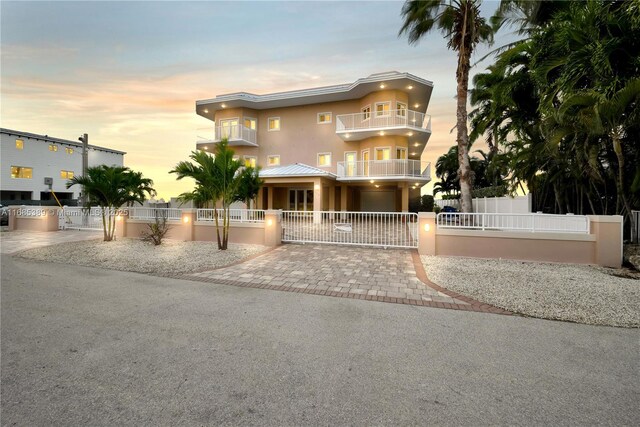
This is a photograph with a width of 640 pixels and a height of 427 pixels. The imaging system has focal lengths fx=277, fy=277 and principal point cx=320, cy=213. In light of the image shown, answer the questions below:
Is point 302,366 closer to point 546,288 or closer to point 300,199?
point 546,288

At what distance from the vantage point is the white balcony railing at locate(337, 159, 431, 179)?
65.9 ft

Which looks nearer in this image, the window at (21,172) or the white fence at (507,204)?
the white fence at (507,204)

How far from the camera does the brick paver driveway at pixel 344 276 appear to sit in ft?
17.5

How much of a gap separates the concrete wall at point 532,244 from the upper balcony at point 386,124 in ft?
41.3

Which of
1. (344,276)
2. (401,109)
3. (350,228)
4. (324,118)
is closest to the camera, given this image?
(344,276)

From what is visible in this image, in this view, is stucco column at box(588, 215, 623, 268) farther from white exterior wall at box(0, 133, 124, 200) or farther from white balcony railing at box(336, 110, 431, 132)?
white exterior wall at box(0, 133, 124, 200)

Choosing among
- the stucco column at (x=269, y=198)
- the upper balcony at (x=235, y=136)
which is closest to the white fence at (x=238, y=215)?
the stucco column at (x=269, y=198)

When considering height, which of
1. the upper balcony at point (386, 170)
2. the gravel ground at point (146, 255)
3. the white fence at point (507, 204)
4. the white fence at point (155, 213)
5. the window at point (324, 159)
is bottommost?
the gravel ground at point (146, 255)

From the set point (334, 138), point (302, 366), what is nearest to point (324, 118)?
point (334, 138)

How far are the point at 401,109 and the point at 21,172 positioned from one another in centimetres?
4075

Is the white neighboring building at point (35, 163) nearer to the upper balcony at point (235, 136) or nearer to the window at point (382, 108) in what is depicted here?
the upper balcony at point (235, 136)

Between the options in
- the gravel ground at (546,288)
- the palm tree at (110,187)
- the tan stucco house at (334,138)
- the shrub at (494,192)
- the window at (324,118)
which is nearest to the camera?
the gravel ground at (546,288)

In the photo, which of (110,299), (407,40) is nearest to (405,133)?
(407,40)

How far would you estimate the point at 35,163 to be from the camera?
1266 inches
